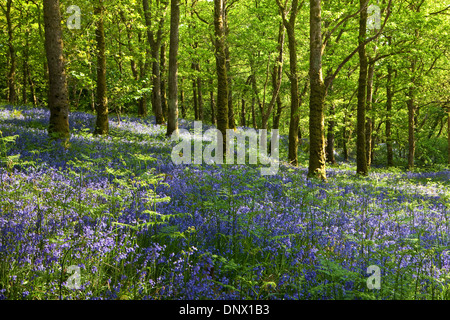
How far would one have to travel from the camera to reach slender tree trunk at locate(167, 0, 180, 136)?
46.4 ft

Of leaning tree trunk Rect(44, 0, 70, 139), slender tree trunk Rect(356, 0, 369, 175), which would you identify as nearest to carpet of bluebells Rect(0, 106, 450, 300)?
leaning tree trunk Rect(44, 0, 70, 139)

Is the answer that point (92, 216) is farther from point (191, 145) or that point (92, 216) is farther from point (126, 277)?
point (191, 145)

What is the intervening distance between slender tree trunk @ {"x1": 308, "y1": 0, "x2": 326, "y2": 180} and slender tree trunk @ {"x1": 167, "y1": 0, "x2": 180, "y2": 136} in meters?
6.66

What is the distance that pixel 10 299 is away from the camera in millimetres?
2439

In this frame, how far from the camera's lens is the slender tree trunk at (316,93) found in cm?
1000

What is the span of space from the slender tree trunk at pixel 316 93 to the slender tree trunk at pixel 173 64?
262 inches

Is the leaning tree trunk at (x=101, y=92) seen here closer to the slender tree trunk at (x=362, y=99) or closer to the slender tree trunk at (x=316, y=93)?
the slender tree trunk at (x=316, y=93)

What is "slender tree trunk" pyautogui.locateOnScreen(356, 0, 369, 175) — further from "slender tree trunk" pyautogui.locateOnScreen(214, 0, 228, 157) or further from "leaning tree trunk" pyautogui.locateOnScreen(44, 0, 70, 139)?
"leaning tree trunk" pyautogui.locateOnScreen(44, 0, 70, 139)

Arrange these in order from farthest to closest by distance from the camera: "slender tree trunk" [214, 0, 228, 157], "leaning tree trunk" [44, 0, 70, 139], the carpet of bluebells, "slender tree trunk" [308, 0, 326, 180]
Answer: "slender tree trunk" [214, 0, 228, 157] < "slender tree trunk" [308, 0, 326, 180] < "leaning tree trunk" [44, 0, 70, 139] < the carpet of bluebells

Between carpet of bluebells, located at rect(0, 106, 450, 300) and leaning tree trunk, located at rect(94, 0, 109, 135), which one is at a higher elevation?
leaning tree trunk, located at rect(94, 0, 109, 135)

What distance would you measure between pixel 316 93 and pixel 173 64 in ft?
24.4

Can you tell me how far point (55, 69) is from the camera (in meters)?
9.26

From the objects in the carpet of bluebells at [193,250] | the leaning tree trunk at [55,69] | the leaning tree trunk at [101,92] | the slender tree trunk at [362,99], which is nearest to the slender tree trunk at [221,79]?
the leaning tree trunk at [101,92]

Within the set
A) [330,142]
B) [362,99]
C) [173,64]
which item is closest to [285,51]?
[330,142]
